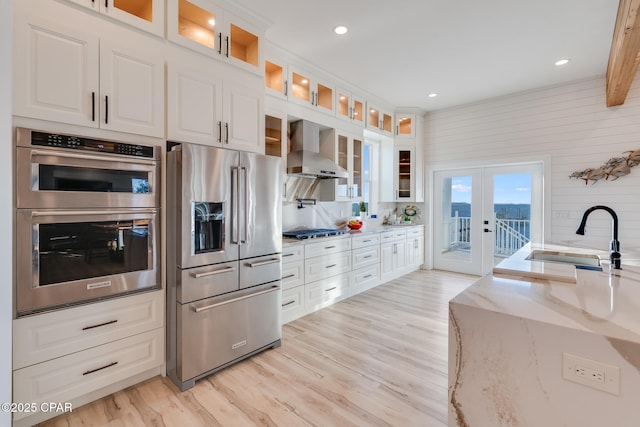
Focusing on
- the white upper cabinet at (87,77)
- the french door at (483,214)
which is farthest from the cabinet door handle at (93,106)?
the french door at (483,214)

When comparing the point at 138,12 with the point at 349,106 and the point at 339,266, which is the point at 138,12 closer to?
the point at 349,106

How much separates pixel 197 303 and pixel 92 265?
27.7 inches

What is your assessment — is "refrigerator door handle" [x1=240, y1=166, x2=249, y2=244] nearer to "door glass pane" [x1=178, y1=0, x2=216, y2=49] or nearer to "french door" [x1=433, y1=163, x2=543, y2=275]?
"door glass pane" [x1=178, y1=0, x2=216, y2=49]

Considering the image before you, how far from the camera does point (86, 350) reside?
190 cm

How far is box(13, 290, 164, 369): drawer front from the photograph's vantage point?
169cm

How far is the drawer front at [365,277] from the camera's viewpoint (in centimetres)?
419

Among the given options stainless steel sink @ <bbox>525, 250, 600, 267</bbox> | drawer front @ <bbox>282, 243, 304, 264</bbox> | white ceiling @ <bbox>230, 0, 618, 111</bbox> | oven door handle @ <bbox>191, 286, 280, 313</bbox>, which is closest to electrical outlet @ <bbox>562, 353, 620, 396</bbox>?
stainless steel sink @ <bbox>525, 250, 600, 267</bbox>

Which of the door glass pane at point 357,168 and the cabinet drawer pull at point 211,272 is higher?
the door glass pane at point 357,168

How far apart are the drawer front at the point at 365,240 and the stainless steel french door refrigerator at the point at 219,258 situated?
1629 millimetres

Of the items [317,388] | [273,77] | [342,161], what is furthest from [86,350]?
[342,161]

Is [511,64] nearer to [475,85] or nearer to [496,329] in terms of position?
[475,85]

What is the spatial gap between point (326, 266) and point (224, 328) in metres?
1.60

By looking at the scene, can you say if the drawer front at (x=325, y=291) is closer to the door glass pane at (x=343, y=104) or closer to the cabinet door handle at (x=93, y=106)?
the door glass pane at (x=343, y=104)

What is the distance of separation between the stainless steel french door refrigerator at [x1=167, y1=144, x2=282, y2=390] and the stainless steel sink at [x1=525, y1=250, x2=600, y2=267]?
2.08 m
